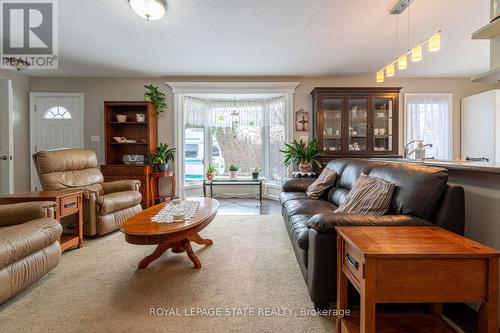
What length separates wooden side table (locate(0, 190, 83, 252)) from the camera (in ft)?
7.64

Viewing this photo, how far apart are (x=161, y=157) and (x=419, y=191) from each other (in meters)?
4.10

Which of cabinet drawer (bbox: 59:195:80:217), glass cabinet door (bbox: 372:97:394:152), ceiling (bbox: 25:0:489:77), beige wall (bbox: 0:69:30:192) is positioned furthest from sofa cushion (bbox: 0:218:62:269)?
glass cabinet door (bbox: 372:97:394:152)

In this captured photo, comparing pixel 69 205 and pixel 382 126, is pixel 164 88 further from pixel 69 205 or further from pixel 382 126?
pixel 382 126

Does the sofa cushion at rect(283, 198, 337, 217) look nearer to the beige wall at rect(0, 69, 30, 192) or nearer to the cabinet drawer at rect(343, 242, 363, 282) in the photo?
the cabinet drawer at rect(343, 242, 363, 282)

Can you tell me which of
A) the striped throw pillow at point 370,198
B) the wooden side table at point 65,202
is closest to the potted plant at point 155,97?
the wooden side table at point 65,202

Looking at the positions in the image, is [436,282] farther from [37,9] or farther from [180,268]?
[37,9]

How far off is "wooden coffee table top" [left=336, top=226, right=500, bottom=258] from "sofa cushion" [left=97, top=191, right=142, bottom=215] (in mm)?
2708

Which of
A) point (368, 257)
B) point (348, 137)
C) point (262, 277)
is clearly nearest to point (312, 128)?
point (348, 137)

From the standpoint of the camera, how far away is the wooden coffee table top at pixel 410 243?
1.00 m

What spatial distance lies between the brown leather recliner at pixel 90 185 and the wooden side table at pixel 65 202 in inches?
7.2

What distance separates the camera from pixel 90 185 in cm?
335

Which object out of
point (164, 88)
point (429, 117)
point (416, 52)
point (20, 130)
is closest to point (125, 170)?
point (164, 88)

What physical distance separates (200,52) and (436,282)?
378 centimetres

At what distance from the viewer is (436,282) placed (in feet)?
3.32
